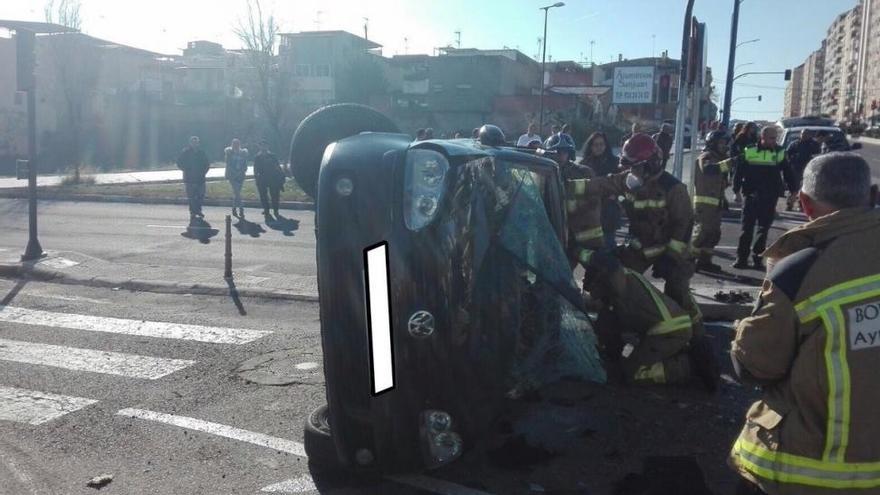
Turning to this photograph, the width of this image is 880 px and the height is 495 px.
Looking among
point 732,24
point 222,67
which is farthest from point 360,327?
point 222,67

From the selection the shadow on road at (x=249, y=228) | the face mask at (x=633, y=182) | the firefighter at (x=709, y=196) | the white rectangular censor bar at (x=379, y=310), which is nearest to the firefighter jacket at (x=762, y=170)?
the firefighter at (x=709, y=196)

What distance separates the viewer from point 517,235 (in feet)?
14.0

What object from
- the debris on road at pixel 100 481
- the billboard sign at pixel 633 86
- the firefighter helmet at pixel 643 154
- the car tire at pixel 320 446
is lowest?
the debris on road at pixel 100 481

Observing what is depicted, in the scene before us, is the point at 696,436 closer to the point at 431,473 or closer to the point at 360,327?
the point at 431,473

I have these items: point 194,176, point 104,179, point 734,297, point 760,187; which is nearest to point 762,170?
point 760,187

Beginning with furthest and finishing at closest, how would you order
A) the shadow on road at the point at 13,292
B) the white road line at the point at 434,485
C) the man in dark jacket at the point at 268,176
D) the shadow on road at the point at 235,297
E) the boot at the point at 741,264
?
the man in dark jacket at the point at 268,176 < the boot at the point at 741,264 < the shadow on road at the point at 13,292 < the shadow on road at the point at 235,297 < the white road line at the point at 434,485

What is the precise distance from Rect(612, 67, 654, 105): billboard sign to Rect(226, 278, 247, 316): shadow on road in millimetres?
27564

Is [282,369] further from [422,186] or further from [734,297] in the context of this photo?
[734,297]

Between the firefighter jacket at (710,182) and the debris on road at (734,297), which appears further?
the firefighter jacket at (710,182)

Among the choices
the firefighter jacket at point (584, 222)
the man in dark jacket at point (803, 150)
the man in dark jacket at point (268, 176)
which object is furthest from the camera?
the man in dark jacket at point (268, 176)

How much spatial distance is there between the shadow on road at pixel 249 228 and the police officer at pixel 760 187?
325 inches

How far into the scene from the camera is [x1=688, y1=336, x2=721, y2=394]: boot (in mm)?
5738

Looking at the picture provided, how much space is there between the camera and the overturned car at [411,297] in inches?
137

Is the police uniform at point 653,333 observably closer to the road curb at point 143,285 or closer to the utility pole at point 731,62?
the road curb at point 143,285
